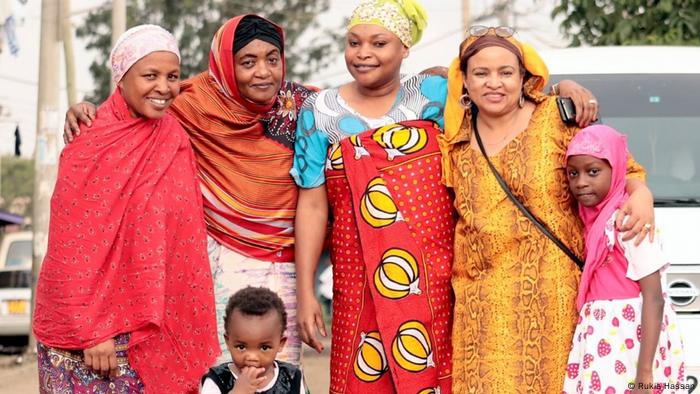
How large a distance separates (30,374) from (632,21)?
6500mm

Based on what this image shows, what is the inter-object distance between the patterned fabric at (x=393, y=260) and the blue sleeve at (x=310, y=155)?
0.06m

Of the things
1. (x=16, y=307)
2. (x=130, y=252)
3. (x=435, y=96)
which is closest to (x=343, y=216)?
(x=435, y=96)

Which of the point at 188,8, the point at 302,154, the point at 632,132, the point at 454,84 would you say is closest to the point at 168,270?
the point at 302,154

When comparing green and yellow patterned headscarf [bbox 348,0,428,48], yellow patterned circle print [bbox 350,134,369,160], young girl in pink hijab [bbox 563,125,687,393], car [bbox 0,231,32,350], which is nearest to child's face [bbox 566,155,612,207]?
young girl in pink hijab [bbox 563,125,687,393]

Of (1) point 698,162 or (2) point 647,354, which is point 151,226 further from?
(1) point 698,162

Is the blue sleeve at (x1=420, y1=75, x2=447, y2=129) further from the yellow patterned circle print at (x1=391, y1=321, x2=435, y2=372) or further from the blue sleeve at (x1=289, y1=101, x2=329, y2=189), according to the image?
the yellow patterned circle print at (x1=391, y1=321, x2=435, y2=372)

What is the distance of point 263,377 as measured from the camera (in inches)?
157

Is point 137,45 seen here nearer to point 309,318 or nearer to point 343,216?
point 343,216

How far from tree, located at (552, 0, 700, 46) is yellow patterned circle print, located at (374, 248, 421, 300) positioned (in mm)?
5276

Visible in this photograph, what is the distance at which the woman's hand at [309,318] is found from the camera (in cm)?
476

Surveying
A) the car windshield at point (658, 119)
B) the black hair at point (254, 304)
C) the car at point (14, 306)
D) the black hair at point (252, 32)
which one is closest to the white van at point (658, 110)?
the car windshield at point (658, 119)

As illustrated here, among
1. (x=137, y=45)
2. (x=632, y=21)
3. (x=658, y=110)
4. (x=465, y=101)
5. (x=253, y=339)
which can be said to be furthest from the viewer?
(x=632, y=21)

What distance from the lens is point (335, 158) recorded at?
4.75 meters

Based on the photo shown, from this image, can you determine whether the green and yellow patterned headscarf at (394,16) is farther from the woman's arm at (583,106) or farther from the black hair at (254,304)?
the black hair at (254,304)
